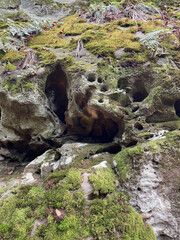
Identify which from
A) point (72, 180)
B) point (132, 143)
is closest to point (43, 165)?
point (72, 180)

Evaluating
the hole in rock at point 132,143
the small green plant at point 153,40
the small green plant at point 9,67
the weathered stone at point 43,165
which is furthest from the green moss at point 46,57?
the hole in rock at point 132,143

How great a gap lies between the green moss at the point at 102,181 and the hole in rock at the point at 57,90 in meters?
5.27

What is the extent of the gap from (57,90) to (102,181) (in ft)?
20.4

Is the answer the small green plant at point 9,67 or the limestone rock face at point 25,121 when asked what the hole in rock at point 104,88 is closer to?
the limestone rock face at point 25,121

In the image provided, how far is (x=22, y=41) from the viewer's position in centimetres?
918

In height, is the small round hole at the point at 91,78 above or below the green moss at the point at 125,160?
above

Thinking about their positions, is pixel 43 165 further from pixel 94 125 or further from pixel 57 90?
pixel 57 90

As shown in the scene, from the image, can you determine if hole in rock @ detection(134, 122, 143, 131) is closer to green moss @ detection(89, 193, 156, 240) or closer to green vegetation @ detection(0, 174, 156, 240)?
green vegetation @ detection(0, 174, 156, 240)

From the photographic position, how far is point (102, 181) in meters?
3.85

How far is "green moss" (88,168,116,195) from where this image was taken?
3.68m

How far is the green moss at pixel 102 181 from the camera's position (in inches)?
145

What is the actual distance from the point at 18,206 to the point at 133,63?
6687 millimetres

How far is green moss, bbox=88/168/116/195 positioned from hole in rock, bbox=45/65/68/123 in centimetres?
527

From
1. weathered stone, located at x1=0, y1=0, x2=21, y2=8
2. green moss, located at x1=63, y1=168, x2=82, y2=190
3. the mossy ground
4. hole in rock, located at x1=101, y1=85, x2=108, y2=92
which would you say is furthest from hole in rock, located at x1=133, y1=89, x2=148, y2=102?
weathered stone, located at x1=0, y1=0, x2=21, y2=8
